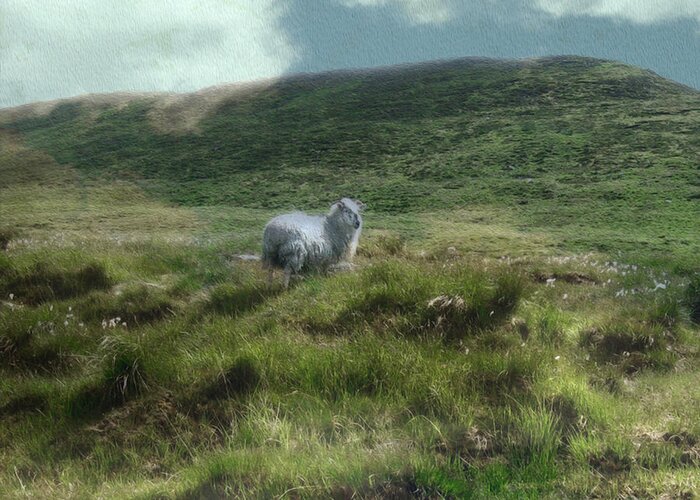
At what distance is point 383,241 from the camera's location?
54.6 feet

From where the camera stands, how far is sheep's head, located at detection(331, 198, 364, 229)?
42.4 feet

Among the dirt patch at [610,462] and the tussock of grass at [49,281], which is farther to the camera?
the tussock of grass at [49,281]

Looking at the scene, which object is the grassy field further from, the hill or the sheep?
the hill

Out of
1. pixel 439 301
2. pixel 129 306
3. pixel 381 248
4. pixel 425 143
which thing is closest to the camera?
pixel 439 301

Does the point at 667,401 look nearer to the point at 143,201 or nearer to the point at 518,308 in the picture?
the point at 518,308

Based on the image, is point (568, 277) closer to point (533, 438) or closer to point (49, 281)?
point (533, 438)

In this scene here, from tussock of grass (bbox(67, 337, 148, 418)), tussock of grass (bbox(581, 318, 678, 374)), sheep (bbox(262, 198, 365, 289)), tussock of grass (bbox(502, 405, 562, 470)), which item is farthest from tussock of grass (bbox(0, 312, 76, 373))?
tussock of grass (bbox(581, 318, 678, 374))

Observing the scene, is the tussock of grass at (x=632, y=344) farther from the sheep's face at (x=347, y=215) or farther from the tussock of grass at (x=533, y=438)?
the sheep's face at (x=347, y=215)

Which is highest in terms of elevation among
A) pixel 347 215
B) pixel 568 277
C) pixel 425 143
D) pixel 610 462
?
pixel 425 143

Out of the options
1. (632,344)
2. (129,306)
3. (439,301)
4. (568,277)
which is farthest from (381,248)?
(632,344)

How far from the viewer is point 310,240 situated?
12.0 m

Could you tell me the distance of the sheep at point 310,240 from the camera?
11.7 m

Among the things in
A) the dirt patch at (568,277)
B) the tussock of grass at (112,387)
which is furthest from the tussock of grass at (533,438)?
the dirt patch at (568,277)

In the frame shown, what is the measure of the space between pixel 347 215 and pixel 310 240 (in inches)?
Result: 51.9
